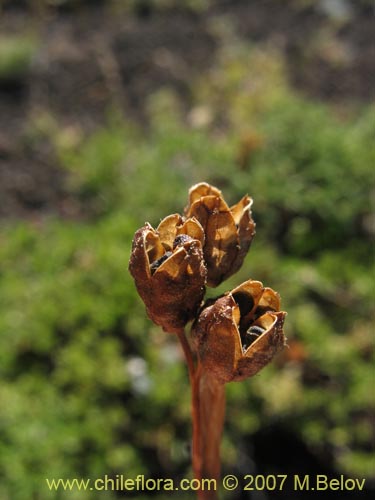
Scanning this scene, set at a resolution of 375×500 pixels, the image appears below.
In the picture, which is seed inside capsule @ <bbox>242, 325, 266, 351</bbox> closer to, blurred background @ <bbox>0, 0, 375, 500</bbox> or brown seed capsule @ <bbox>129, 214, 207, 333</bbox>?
brown seed capsule @ <bbox>129, 214, 207, 333</bbox>

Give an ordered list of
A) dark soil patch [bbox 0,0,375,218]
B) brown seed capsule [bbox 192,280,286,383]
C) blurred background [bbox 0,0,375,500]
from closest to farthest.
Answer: brown seed capsule [bbox 192,280,286,383]
blurred background [bbox 0,0,375,500]
dark soil patch [bbox 0,0,375,218]

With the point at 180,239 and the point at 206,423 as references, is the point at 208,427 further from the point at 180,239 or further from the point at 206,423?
the point at 180,239

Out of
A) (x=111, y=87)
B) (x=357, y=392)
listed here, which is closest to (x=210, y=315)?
(x=357, y=392)

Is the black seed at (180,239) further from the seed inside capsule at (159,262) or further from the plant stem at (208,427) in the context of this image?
the plant stem at (208,427)

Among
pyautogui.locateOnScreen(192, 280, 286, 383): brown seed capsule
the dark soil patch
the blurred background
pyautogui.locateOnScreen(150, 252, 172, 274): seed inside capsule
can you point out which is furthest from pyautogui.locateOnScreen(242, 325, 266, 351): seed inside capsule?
the dark soil patch

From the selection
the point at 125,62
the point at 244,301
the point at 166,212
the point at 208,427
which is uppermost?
the point at 125,62

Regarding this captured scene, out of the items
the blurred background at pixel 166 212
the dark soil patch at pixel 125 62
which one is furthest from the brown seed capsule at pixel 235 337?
the dark soil patch at pixel 125 62

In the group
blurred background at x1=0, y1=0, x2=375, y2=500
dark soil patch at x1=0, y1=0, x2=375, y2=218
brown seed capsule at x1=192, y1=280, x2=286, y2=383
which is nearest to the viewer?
brown seed capsule at x1=192, y1=280, x2=286, y2=383

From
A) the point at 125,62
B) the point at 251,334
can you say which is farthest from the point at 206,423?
the point at 125,62
